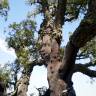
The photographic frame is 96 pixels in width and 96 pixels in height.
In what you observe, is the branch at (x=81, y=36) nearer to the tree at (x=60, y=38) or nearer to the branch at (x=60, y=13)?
the tree at (x=60, y=38)

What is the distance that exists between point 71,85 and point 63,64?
1.11 meters

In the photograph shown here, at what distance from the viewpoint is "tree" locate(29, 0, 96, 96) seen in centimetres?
1202

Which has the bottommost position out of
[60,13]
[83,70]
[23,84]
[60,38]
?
[23,84]

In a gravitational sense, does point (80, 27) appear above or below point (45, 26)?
above

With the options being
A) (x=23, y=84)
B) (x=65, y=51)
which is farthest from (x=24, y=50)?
(x=65, y=51)

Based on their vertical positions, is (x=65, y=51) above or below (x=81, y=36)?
below

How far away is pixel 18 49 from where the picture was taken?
2125 cm

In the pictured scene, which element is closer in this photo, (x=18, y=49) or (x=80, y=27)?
(x=80, y=27)

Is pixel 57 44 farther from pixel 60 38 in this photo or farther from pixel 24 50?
pixel 24 50

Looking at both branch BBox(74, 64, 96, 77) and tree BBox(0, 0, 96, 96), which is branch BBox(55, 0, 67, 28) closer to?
tree BBox(0, 0, 96, 96)

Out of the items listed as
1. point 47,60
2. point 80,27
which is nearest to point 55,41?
point 47,60

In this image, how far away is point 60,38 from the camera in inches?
623

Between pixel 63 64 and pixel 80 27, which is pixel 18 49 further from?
pixel 80 27

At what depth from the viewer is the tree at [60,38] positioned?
12016 millimetres
